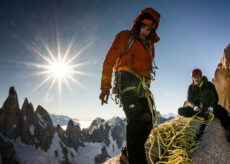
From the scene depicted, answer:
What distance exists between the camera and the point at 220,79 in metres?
14.3

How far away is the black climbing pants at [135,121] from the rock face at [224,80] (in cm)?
1369

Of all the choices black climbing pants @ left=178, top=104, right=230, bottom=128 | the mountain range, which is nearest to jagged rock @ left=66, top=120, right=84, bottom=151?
the mountain range

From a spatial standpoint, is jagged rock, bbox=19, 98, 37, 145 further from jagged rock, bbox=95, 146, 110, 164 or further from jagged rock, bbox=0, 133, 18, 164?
jagged rock, bbox=95, 146, 110, 164

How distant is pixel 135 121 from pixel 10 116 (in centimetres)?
8515

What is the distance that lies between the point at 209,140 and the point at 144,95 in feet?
7.67

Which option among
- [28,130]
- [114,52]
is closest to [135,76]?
[114,52]

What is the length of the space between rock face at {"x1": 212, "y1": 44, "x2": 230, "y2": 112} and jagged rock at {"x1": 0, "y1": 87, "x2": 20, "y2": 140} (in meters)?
83.5

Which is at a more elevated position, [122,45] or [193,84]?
[122,45]

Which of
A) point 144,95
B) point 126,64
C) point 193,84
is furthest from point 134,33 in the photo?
point 193,84

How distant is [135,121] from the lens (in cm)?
235

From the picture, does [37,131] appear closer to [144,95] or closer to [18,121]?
[18,121]

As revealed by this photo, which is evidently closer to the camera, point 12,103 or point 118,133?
point 12,103

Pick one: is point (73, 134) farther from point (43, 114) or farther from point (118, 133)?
point (118, 133)

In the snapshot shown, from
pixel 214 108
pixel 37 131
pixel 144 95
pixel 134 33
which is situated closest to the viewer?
pixel 144 95
